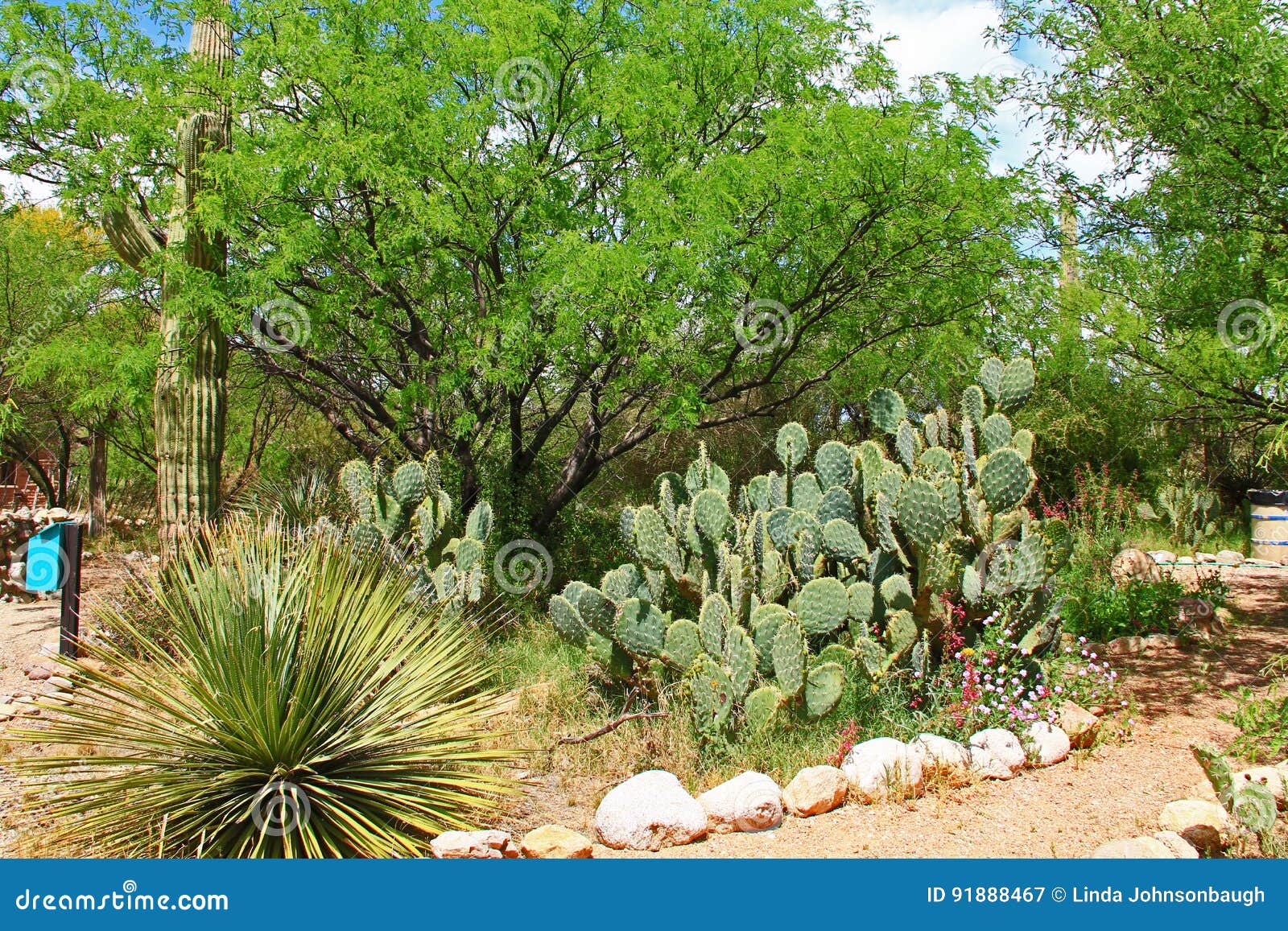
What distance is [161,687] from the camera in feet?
13.6

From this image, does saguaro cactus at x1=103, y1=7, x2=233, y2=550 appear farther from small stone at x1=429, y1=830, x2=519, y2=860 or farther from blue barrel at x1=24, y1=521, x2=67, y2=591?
small stone at x1=429, y1=830, x2=519, y2=860

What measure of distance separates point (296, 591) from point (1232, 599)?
787 cm

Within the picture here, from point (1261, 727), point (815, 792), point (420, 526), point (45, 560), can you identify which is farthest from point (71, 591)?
point (1261, 727)

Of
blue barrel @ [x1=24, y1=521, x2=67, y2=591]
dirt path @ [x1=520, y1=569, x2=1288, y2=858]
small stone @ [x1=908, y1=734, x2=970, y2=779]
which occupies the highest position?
blue barrel @ [x1=24, y1=521, x2=67, y2=591]

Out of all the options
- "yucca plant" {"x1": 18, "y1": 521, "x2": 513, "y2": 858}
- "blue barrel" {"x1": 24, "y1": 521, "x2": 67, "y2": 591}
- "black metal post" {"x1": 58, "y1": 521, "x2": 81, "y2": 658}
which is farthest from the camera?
"blue barrel" {"x1": 24, "y1": 521, "x2": 67, "y2": 591}

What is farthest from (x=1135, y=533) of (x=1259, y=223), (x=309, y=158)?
(x=309, y=158)

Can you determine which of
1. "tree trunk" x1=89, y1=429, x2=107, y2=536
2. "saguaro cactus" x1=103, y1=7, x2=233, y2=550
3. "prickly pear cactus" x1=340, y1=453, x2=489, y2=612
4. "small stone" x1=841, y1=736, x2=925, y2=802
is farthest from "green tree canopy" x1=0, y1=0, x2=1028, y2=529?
"tree trunk" x1=89, y1=429, x2=107, y2=536

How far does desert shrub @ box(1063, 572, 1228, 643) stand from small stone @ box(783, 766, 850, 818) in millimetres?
3589

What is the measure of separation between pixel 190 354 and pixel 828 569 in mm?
5153

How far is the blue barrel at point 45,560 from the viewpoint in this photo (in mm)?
8312

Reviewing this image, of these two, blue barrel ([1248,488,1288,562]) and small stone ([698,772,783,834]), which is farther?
blue barrel ([1248,488,1288,562])

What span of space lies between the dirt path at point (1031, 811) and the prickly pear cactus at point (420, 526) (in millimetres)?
2104

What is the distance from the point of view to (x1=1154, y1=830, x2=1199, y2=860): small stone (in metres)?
3.47

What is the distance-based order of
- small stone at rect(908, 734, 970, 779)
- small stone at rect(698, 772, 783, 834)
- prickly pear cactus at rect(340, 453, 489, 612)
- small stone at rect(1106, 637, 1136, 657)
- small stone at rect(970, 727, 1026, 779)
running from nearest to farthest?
small stone at rect(698, 772, 783, 834) < small stone at rect(908, 734, 970, 779) < small stone at rect(970, 727, 1026, 779) < prickly pear cactus at rect(340, 453, 489, 612) < small stone at rect(1106, 637, 1136, 657)
